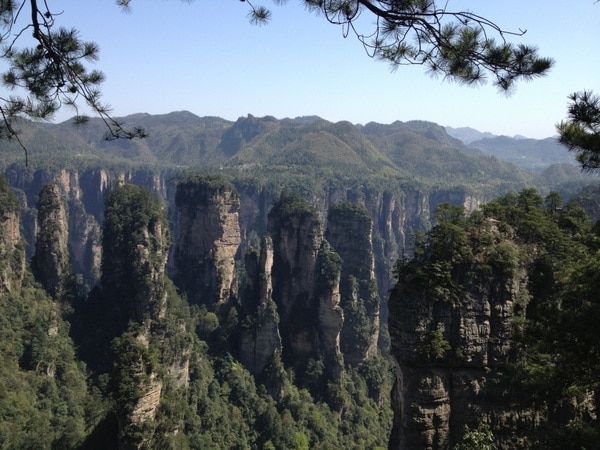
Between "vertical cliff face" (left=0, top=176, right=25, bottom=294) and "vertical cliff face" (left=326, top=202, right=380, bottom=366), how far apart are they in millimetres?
25889

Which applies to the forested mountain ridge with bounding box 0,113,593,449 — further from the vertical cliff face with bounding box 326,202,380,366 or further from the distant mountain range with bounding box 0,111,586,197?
the distant mountain range with bounding box 0,111,586,197

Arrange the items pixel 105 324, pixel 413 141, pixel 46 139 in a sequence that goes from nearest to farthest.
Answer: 1. pixel 105 324
2. pixel 46 139
3. pixel 413 141

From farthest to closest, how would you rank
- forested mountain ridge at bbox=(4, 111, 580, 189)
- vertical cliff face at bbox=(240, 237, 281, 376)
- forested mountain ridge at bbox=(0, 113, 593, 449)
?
forested mountain ridge at bbox=(4, 111, 580, 189)
vertical cliff face at bbox=(240, 237, 281, 376)
forested mountain ridge at bbox=(0, 113, 593, 449)

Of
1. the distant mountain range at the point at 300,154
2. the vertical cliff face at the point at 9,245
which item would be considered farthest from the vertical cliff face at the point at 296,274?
the distant mountain range at the point at 300,154

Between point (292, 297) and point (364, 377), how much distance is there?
9.23 metres

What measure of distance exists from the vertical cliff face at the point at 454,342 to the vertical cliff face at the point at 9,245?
28.7 meters

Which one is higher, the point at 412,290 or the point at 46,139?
the point at 46,139

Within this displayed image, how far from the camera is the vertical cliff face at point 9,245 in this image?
115ft

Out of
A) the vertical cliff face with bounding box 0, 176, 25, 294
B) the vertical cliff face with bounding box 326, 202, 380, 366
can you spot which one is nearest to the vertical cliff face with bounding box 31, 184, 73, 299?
the vertical cliff face with bounding box 0, 176, 25, 294

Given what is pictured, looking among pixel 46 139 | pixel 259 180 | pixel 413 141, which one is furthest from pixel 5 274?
pixel 413 141

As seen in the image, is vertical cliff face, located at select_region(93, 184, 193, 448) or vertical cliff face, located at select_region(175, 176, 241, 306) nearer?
vertical cliff face, located at select_region(93, 184, 193, 448)

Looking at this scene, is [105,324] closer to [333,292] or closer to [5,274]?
[5,274]

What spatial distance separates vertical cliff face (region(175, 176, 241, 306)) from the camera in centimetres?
4984

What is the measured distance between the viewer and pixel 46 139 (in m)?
150
